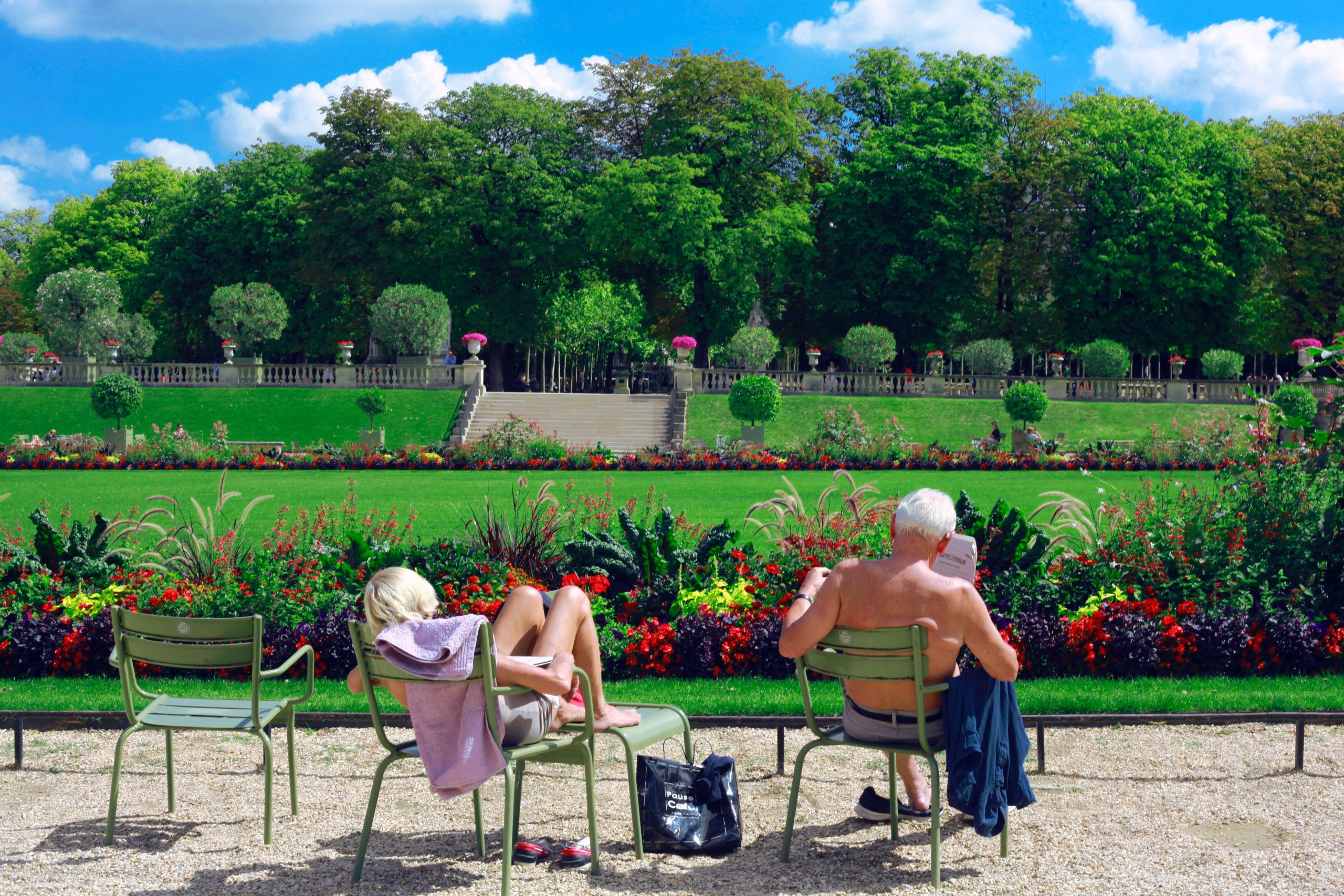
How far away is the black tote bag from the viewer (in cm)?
442

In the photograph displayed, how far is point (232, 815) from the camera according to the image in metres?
4.89

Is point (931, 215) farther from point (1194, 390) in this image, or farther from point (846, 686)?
point (846, 686)

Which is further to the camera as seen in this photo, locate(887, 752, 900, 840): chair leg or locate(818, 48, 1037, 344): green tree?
locate(818, 48, 1037, 344): green tree

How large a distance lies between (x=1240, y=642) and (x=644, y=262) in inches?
1619

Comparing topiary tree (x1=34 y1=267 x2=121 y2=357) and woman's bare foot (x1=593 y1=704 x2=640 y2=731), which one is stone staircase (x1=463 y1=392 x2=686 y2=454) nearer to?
topiary tree (x1=34 y1=267 x2=121 y2=357)

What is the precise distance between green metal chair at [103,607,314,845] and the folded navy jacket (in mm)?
2476

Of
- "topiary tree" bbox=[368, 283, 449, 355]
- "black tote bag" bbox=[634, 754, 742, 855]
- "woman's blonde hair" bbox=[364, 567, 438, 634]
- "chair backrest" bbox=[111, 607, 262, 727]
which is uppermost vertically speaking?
"topiary tree" bbox=[368, 283, 449, 355]

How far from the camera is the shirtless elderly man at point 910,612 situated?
13.8 feet

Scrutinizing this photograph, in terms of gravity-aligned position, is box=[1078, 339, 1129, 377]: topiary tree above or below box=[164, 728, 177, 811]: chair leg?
above

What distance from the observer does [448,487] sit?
22781 mm

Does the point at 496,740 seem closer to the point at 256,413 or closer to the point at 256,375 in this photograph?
the point at 256,413

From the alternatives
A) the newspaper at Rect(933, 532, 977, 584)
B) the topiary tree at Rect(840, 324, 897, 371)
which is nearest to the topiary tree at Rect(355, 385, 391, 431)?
the topiary tree at Rect(840, 324, 897, 371)

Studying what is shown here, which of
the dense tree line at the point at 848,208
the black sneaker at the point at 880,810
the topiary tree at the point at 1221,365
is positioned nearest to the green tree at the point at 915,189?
the dense tree line at the point at 848,208

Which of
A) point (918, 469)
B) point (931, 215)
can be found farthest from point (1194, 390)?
point (918, 469)
